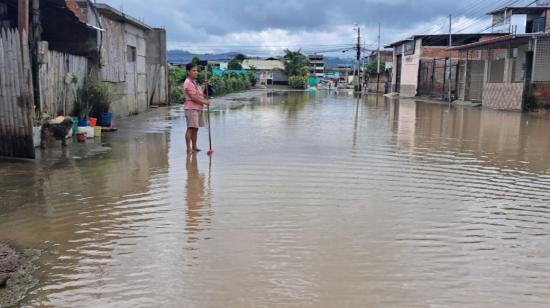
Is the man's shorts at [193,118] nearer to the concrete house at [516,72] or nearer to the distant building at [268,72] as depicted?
the concrete house at [516,72]

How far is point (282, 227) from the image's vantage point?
4.70m

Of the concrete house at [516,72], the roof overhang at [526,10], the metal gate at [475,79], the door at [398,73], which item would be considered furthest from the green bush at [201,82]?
the roof overhang at [526,10]

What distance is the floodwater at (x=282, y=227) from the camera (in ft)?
11.1

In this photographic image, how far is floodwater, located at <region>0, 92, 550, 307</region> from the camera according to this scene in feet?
11.1

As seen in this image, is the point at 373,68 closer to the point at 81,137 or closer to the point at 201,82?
the point at 201,82

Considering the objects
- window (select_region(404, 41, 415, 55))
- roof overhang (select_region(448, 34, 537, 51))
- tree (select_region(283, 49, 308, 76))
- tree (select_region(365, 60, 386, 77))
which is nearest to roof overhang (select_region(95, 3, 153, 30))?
roof overhang (select_region(448, 34, 537, 51))

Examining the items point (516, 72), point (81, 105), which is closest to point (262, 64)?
point (516, 72)

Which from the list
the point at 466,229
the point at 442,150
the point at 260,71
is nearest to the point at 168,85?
the point at 442,150

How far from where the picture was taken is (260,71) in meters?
79.6

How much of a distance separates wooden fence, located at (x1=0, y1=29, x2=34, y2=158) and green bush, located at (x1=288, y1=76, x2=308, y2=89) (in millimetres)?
61974

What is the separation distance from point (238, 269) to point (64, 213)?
2333mm

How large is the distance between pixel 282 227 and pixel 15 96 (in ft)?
17.0

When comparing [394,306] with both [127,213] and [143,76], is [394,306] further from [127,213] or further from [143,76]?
[143,76]

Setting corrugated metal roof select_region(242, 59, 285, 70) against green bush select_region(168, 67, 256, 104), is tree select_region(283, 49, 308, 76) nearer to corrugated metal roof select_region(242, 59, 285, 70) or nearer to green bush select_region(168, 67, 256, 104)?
corrugated metal roof select_region(242, 59, 285, 70)
